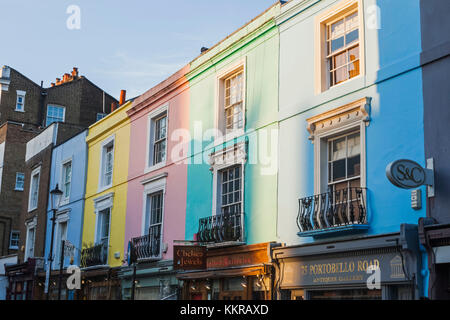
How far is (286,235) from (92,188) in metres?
11.7

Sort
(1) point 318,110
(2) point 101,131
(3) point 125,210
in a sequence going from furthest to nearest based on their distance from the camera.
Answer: (2) point 101,131 < (3) point 125,210 < (1) point 318,110

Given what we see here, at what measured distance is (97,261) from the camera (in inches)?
→ 811

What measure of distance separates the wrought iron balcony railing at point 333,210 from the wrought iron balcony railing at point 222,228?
226 cm

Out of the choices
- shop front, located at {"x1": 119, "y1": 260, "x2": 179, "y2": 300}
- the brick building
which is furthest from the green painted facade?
the brick building

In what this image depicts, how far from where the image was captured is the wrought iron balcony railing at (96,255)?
20.4m

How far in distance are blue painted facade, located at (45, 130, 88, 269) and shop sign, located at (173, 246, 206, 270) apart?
30.4 feet

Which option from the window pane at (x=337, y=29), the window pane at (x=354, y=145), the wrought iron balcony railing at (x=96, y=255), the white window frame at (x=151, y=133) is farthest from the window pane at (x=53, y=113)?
the window pane at (x=354, y=145)

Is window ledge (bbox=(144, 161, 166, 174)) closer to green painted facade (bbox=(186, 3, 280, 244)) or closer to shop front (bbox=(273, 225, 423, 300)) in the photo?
green painted facade (bbox=(186, 3, 280, 244))

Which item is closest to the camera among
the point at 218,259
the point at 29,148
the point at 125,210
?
the point at 218,259

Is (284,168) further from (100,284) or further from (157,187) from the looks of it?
(100,284)

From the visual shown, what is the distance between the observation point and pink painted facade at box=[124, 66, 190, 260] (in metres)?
17.1

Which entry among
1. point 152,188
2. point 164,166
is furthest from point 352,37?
point 152,188
